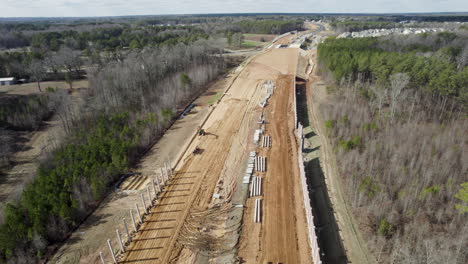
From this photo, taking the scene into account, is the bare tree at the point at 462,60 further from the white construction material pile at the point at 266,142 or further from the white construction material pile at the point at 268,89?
the white construction material pile at the point at 266,142

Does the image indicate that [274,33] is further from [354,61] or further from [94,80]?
[94,80]

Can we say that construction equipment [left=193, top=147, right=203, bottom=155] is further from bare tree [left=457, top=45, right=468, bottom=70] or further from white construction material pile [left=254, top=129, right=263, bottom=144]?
bare tree [left=457, top=45, right=468, bottom=70]

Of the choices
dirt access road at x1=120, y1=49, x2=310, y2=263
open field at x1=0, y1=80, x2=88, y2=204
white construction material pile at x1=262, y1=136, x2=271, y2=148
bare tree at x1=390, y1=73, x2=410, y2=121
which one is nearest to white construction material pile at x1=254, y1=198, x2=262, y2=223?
dirt access road at x1=120, y1=49, x2=310, y2=263

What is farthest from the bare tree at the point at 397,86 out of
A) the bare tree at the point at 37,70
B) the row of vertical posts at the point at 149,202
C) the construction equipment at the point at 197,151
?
the bare tree at the point at 37,70

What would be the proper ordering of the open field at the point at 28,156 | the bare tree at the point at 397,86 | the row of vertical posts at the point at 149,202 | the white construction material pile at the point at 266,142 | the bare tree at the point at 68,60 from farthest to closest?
the bare tree at the point at 68,60, the bare tree at the point at 397,86, the white construction material pile at the point at 266,142, the open field at the point at 28,156, the row of vertical posts at the point at 149,202

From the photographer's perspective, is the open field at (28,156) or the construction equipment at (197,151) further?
the construction equipment at (197,151)

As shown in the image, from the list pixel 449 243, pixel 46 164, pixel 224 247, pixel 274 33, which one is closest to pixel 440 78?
pixel 449 243
